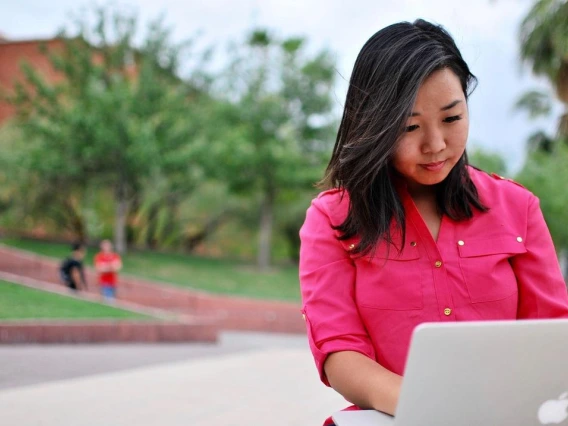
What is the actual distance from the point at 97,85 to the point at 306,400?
1735cm

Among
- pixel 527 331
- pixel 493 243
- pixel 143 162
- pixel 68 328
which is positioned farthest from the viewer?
pixel 143 162

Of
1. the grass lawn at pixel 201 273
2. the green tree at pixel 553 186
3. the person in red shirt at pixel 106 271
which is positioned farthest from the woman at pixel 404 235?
the green tree at pixel 553 186

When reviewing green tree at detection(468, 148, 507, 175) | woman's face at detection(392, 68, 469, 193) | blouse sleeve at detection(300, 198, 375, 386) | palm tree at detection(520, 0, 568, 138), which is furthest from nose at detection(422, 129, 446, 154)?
green tree at detection(468, 148, 507, 175)

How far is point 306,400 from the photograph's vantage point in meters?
6.76

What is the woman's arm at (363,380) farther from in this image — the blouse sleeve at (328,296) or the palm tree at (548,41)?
the palm tree at (548,41)

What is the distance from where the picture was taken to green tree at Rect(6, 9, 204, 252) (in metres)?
21.7

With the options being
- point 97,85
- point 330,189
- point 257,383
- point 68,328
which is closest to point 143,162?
point 97,85

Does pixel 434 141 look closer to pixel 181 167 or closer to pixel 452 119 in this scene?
pixel 452 119

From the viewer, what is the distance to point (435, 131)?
1744 millimetres

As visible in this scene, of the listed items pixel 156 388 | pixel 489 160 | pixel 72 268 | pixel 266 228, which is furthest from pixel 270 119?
pixel 156 388

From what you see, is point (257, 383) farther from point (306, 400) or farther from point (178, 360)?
point (178, 360)

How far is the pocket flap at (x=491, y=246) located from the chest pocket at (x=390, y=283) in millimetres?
126

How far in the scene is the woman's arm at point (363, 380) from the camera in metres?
1.61

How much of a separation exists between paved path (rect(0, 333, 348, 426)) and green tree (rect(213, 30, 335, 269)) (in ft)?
45.1
